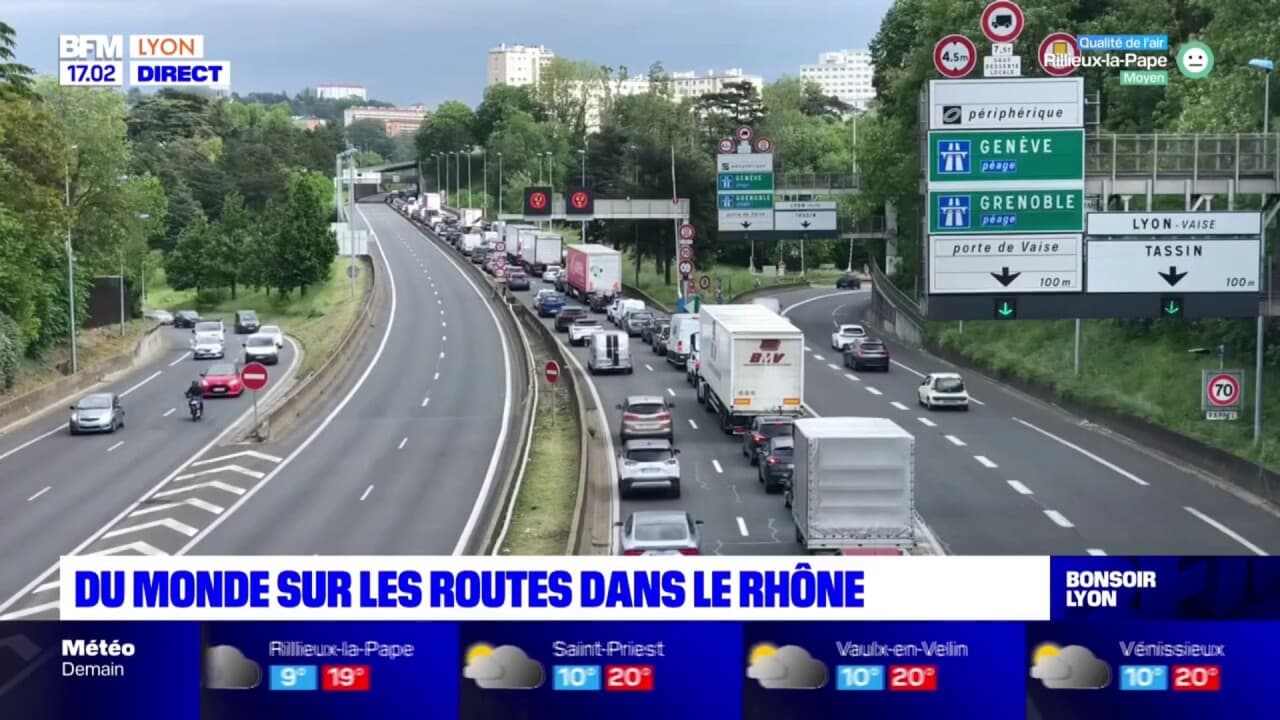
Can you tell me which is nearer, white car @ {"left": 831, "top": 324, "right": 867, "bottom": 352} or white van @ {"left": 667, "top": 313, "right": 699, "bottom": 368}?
white van @ {"left": 667, "top": 313, "right": 699, "bottom": 368}

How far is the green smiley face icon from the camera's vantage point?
65.5m

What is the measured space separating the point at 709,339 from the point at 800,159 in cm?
11937

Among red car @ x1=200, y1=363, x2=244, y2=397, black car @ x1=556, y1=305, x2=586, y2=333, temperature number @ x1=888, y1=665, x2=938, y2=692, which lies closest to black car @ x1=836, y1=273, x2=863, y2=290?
black car @ x1=556, y1=305, x2=586, y2=333

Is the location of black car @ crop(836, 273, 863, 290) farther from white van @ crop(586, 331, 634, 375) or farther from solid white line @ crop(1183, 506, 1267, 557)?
solid white line @ crop(1183, 506, 1267, 557)

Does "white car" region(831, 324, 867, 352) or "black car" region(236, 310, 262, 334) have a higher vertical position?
"white car" region(831, 324, 867, 352)

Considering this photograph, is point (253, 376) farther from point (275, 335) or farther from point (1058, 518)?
point (275, 335)

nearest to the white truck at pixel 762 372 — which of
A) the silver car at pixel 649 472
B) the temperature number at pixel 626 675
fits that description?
the silver car at pixel 649 472

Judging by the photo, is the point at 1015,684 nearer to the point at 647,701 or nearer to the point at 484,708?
the point at 647,701

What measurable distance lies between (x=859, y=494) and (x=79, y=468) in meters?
26.7

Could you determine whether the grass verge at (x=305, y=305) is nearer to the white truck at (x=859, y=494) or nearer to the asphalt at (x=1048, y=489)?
the asphalt at (x=1048, y=489)

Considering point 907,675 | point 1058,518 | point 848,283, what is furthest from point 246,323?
point 907,675

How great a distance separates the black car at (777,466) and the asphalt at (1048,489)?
3.44m

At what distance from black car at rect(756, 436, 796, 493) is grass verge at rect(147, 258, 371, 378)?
40.3 metres

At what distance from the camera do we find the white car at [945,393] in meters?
55.4
